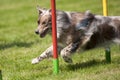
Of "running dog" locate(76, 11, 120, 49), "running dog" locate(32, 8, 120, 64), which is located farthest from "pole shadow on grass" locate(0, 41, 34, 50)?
"running dog" locate(76, 11, 120, 49)

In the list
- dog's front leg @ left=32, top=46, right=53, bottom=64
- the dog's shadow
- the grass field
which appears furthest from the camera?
dog's front leg @ left=32, top=46, right=53, bottom=64

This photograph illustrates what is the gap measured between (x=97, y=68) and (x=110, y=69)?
242 mm

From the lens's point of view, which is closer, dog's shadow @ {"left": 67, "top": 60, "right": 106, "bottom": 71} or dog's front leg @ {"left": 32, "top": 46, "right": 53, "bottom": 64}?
dog's shadow @ {"left": 67, "top": 60, "right": 106, "bottom": 71}

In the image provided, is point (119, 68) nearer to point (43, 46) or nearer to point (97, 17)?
point (97, 17)

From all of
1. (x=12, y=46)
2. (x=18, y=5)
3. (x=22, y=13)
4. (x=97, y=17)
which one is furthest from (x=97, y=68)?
(x=18, y=5)

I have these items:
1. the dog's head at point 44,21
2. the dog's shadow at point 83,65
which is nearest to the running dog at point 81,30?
the dog's head at point 44,21

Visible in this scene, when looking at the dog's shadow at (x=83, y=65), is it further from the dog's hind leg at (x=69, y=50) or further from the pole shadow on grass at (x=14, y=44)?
the pole shadow on grass at (x=14, y=44)

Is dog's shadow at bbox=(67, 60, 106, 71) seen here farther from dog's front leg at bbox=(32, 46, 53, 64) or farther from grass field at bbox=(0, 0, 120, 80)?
dog's front leg at bbox=(32, 46, 53, 64)

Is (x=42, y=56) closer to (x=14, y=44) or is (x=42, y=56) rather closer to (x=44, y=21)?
(x=44, y=21)

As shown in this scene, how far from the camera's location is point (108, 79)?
6.69m

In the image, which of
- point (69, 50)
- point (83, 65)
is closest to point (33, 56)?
point (83, 65)

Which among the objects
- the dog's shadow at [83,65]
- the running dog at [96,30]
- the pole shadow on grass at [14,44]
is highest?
the running dog at [96,30]

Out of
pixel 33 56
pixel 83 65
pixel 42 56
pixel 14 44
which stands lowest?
pixel 14 44

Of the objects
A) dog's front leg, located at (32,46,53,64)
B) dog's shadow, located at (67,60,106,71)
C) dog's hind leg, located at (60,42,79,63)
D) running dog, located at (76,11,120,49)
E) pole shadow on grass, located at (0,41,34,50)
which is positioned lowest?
pole shadow on grass, located at (0,41,34,50)
